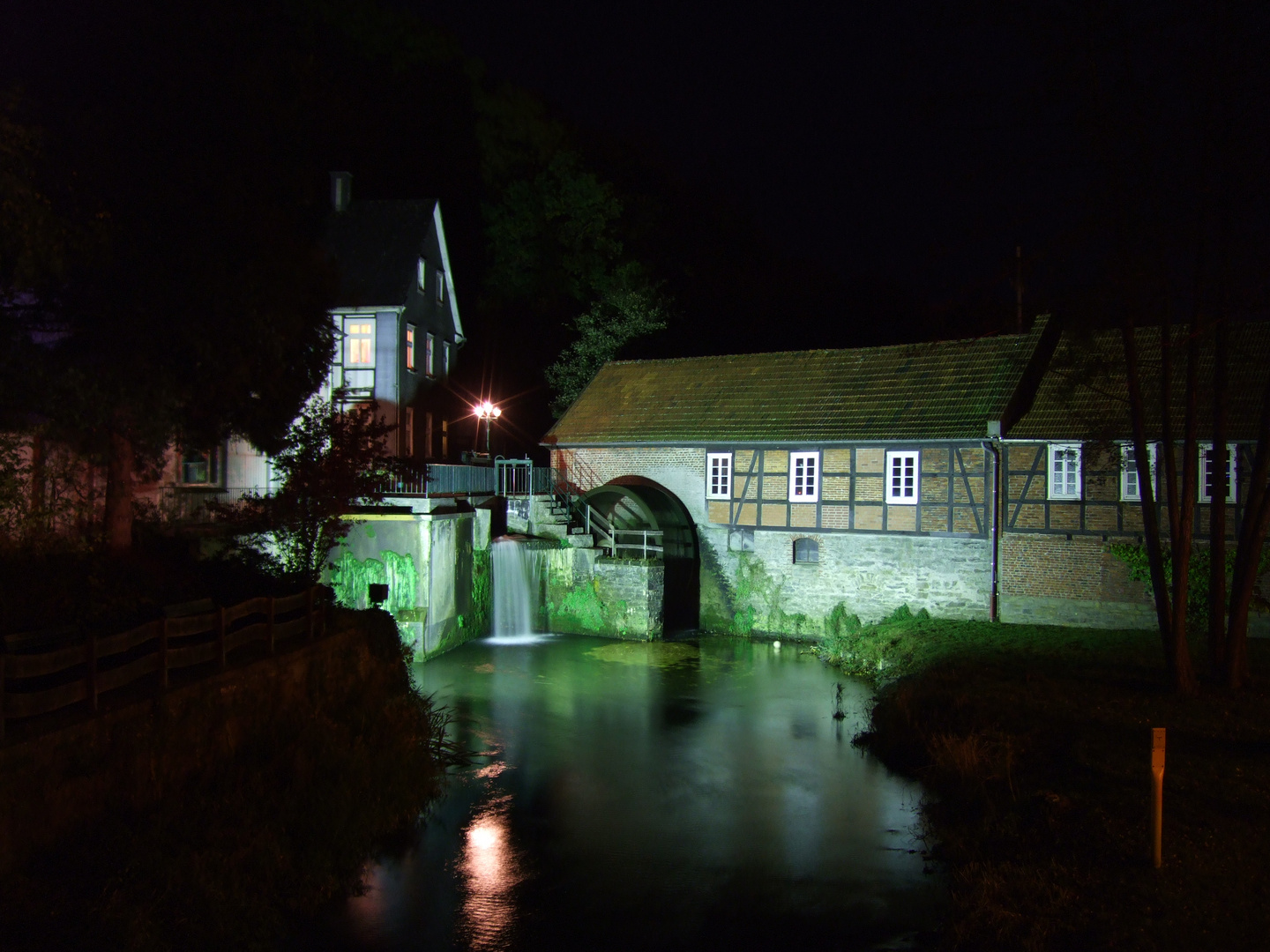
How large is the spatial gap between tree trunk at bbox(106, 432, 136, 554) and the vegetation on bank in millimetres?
3714

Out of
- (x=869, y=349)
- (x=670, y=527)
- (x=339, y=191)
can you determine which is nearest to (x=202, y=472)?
(x=339, y=191)

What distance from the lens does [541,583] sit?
2206 cm

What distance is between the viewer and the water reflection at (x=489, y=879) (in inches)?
303

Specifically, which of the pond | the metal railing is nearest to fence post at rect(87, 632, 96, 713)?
the pond

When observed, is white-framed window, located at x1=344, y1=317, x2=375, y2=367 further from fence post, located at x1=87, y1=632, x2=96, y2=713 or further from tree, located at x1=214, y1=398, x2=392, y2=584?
fence post, located at x1=87, y1=632, x2=96, y2=713

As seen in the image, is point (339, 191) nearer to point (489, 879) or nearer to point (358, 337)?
point (358, 337)

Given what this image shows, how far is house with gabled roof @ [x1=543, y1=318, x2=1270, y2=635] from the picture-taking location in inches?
736

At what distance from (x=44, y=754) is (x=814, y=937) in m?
6.10

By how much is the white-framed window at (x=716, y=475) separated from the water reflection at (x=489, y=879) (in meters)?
12.8

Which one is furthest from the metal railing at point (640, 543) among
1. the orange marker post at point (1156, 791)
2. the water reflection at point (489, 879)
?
the orange marker post at point (1156, 791)

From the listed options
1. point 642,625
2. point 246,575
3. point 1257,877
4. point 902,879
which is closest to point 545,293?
point 642,625

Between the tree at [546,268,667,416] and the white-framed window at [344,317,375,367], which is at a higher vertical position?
the tree at [546,268,667,416]

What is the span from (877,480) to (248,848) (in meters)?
15.9

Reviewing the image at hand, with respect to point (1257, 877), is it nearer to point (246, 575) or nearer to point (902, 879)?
point (902, 879)
